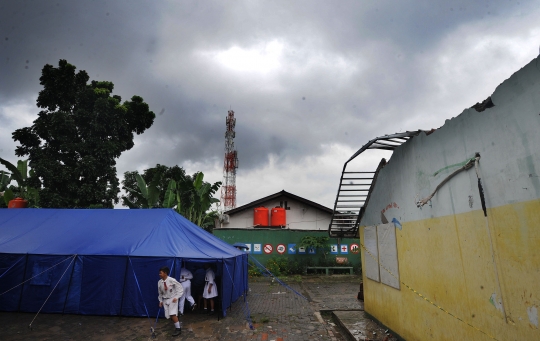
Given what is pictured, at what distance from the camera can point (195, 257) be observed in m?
9.02

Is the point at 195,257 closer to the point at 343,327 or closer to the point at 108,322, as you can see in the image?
the point at 108,322

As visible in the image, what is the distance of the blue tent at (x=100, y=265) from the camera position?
9180mm

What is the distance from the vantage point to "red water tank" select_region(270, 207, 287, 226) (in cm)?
2188

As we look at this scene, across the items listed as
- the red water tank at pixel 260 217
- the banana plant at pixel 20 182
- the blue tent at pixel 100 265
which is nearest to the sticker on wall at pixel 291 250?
the red water tank at pixel 260 217

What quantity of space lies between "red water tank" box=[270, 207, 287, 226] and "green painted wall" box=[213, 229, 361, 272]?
2.81m

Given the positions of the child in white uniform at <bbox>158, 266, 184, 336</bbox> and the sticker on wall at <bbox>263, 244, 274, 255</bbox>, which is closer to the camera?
the child in white uniform at <bbox>158, 266, 184, 336</bbox>

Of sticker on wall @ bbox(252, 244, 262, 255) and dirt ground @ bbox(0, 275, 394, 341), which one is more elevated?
sticker on wall @ bbox(252, 244, 262, 255)

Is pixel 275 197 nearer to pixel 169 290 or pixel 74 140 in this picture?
pixel 74 140

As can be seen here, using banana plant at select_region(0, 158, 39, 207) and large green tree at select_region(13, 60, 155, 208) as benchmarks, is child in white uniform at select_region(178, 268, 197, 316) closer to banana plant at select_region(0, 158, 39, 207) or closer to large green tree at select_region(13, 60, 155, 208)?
large green tree at select_region(13, 60, 155, 208)

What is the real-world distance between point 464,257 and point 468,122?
1.98 meters

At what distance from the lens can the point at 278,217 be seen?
71.8 feet

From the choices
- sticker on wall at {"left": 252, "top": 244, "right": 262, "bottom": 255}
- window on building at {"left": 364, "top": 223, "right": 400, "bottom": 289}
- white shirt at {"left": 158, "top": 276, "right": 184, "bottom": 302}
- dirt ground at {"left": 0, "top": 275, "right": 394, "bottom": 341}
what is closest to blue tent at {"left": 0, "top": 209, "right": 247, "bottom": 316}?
dirt ground at {"left": 0, "top": 275, "right": 394, "bottom": 341}

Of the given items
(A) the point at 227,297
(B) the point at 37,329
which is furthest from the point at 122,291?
(A) the point at 227,297

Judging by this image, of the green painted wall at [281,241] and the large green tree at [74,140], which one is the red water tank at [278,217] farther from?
the large green tree at [74,140]
